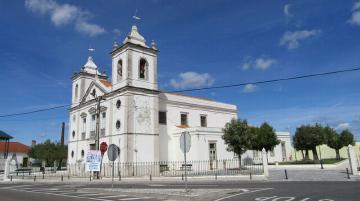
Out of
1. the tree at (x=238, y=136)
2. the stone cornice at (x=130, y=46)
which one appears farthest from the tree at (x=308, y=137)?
the stone cornice at (x=130, y=46)

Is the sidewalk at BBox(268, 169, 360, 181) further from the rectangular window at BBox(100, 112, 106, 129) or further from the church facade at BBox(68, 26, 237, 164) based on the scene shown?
the rectangular window at BBox(100, 112, 106, 129)

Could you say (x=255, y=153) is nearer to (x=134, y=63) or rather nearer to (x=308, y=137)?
(x=308, y=137)

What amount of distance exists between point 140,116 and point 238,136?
33.1ft

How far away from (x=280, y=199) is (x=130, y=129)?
22574mm

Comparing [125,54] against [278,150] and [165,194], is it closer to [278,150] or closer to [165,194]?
[165,194]

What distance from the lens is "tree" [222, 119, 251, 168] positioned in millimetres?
31969

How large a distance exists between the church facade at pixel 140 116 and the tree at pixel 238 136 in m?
3.56

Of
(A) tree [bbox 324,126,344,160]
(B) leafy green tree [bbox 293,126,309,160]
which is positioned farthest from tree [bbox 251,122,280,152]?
(A) tree [bbox 324,126,344,160]

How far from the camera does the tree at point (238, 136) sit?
32.0 meters

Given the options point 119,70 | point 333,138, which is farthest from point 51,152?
point 333,138

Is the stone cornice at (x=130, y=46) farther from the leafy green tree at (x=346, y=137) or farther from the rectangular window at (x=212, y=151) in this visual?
the leafy green tree at (x=346, y=137)

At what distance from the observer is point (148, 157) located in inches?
1297

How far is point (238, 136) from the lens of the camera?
105ft

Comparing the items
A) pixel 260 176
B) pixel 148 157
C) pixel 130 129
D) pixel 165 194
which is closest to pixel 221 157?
pixel 148 157
